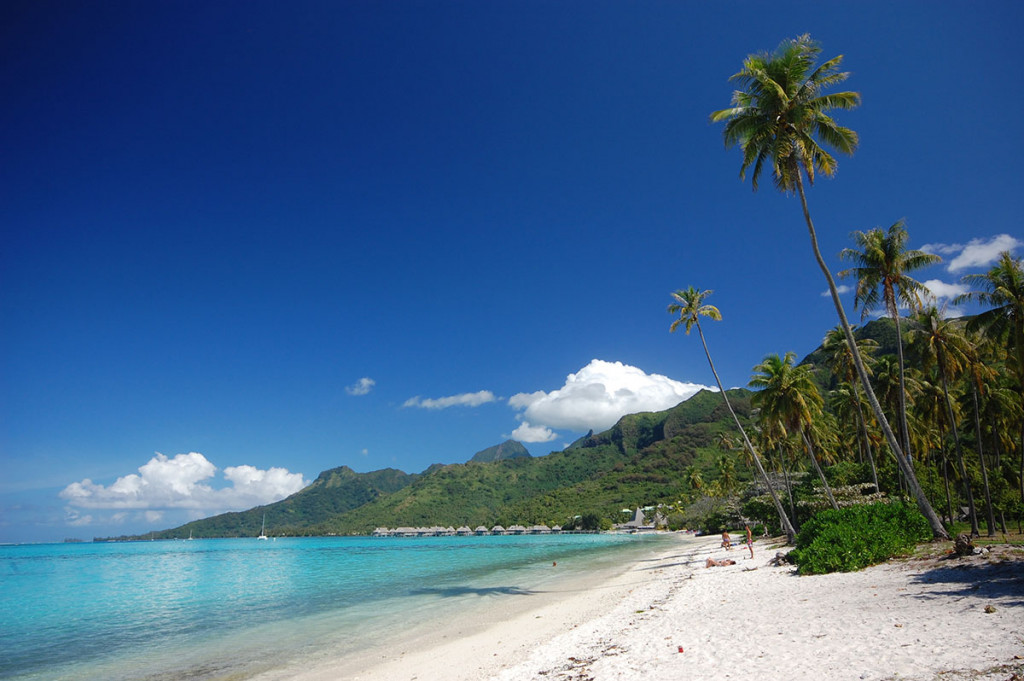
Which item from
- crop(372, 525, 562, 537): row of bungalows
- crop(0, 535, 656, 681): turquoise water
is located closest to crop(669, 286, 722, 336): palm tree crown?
crop(0, 535, 656, 681): turquoise water

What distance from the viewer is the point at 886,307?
2122 cm

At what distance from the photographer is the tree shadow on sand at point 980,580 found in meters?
8.80

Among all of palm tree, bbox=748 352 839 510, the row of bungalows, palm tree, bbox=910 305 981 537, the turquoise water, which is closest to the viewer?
the turquoise water

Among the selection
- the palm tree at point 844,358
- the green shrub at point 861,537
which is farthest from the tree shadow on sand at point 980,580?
the palm tree at point 844,358

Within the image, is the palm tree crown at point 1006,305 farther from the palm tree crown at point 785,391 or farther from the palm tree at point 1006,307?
the palm tree crown at point 785,391

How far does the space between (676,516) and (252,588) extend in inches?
3870

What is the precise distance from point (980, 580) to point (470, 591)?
2214 cm

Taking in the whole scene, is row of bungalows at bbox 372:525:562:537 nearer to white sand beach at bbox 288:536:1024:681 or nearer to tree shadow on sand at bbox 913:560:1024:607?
white sand beach at bbox 288:536:1024:681

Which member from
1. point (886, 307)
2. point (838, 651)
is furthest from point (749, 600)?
point (886, 307)

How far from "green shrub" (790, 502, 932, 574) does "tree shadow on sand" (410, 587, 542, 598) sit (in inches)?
531

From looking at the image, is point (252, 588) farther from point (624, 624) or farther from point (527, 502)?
point (527, 502)

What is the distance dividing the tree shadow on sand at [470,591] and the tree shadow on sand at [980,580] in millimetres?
17284

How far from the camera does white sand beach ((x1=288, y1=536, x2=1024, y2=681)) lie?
22.1 ft

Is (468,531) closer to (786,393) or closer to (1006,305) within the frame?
(786,393)
